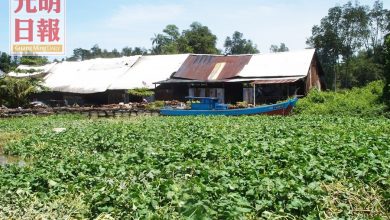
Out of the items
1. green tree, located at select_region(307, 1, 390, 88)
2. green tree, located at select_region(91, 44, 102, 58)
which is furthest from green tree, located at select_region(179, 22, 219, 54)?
green tree, located at select_region(91, 44, 102, 58)

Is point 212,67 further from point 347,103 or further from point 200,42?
point 200,42

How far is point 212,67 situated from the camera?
3381 cm

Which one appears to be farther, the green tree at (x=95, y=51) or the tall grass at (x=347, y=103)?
the green tree at (x=95, y=51)

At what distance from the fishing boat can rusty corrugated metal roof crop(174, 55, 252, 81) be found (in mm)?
6694

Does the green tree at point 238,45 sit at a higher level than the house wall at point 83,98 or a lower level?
higher

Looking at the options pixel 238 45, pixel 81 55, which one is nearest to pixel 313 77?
pixel 238 45

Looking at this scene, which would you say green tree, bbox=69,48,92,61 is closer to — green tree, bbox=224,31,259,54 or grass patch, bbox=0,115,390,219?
green tree, bbox=224,31,259,54

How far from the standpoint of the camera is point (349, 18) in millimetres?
49812

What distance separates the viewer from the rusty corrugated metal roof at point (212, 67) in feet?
107

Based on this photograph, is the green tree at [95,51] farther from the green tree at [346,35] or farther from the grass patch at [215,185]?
the grass patch at [215,185]

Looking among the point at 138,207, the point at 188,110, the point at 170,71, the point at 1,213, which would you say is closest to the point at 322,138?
the point at 138,207

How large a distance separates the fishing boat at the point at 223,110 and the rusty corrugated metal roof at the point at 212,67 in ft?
22.0

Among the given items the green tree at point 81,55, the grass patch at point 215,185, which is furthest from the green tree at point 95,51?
the grass patch at point 215,185

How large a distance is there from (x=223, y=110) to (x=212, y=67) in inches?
402
